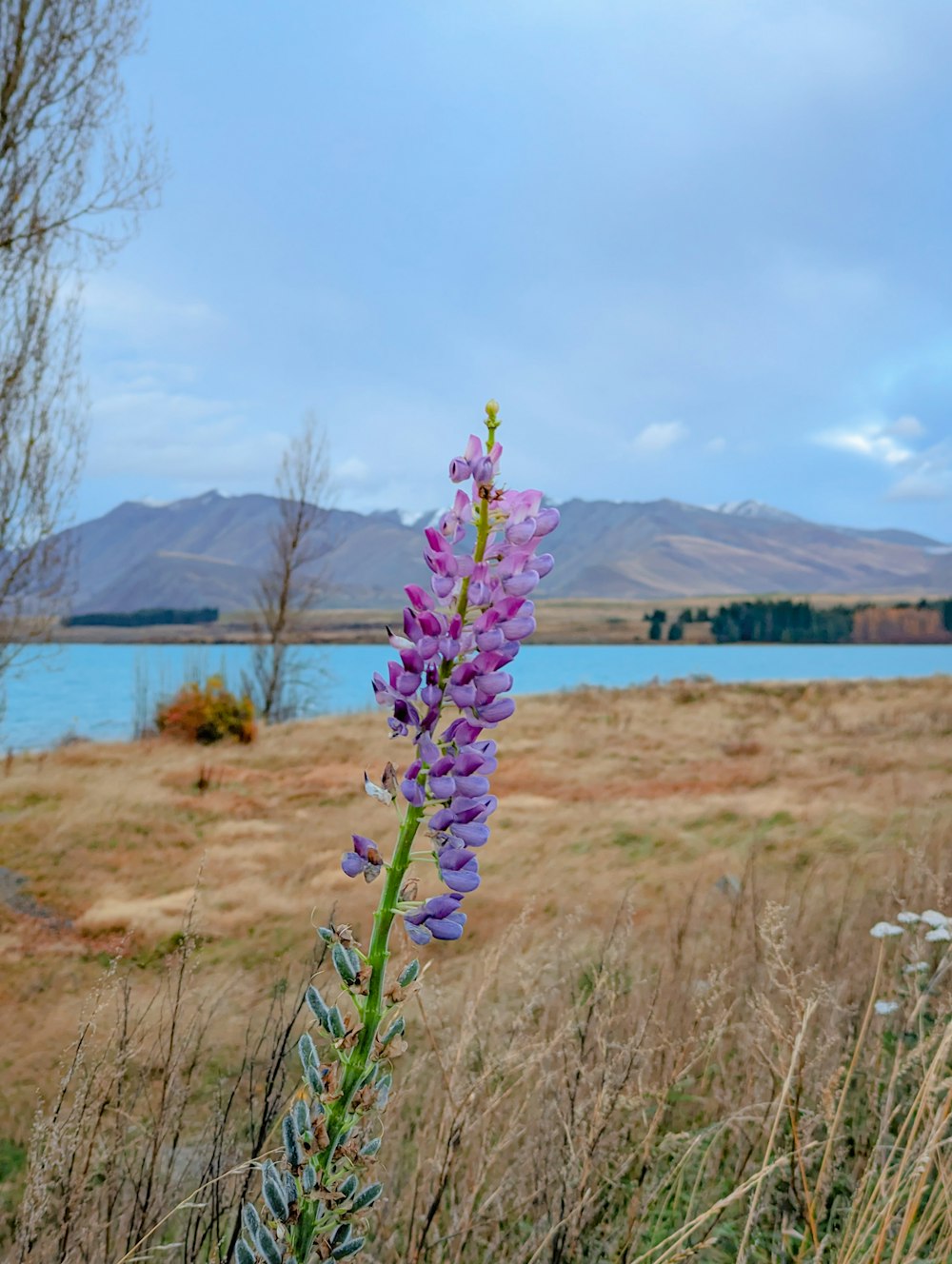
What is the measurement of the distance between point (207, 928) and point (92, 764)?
10357mm

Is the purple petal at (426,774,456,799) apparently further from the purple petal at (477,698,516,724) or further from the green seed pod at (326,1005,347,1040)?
the green seed pod at (326,1005,347,1040)

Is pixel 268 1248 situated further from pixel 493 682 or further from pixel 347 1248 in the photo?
pixel 493 682

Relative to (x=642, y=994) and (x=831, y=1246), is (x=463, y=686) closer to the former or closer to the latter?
(x=831, y=1246)

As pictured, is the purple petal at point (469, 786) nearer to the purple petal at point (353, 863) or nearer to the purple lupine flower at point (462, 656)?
the purple lupine flower at point (462, 656)

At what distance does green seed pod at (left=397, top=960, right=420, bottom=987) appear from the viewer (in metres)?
1.36

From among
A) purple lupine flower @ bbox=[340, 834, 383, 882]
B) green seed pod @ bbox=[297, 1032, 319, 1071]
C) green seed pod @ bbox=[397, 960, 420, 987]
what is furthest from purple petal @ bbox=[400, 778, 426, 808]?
green seed pod @ bbox=[297, 1032, 319, 1071]

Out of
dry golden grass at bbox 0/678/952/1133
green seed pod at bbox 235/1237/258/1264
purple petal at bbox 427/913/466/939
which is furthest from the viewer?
dry golden grass at bbox 0/678/952/1133

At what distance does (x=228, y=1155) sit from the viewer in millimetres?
2641

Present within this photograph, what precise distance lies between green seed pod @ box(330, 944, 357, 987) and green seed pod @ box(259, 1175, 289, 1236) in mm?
309

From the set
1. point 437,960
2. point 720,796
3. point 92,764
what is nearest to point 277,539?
point 92,764

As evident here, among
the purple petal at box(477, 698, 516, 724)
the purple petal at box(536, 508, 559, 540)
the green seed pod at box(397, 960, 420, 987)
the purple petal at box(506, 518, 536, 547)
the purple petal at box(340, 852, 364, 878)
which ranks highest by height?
the purple petal at box(536, 508, 559, 540)

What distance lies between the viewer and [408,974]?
1.37 m

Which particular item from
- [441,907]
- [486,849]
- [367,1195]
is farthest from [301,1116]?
[486,849]

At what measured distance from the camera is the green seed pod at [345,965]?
1.33 metres
